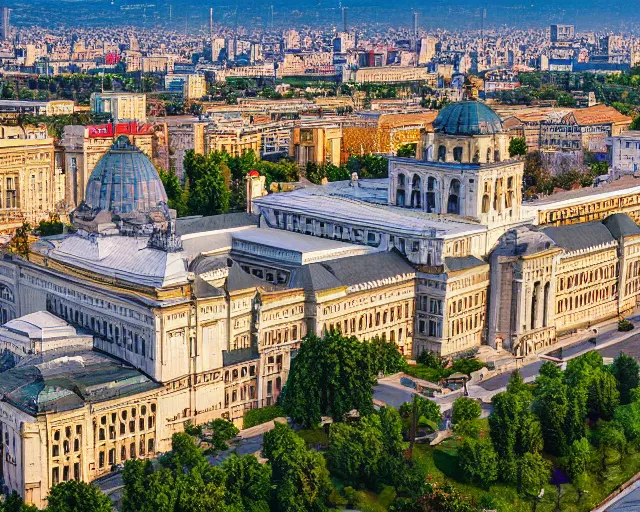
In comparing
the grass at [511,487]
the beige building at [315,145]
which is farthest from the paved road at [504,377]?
the beige building at [315,145]

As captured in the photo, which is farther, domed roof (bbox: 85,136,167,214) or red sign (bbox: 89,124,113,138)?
red sign (bbox: 89,124,113,138)

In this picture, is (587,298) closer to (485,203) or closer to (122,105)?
(485,203)

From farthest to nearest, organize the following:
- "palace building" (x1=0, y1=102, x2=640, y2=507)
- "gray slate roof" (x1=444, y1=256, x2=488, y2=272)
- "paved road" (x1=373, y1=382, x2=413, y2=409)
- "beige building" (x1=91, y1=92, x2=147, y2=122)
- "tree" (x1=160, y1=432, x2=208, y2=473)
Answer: "beige building" (x1=91, y1=92, x2=147, y2=122) < "gray slate roof" (x1=444, y1=256, x2=488, y2=272) < "paved road" (x1=373, y1=382, x2=413, y2=409) < "palace building" (x1=0, y1=102, x2=640, y2=507) < "tree" (x1=160, y1=432, x2=208, y2=473)

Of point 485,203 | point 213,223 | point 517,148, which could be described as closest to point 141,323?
point 213,223

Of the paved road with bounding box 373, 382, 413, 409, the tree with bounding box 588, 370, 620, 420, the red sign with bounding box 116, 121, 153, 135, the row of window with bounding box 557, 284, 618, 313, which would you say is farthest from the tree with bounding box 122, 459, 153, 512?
the red sign with bounding box 116, 121, 153, 135

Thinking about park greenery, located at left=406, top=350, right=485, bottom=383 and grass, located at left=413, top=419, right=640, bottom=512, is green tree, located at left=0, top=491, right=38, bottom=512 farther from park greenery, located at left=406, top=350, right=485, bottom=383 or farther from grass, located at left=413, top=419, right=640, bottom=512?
park greenery, located at left=406, top=350, right=485, bottom=383
